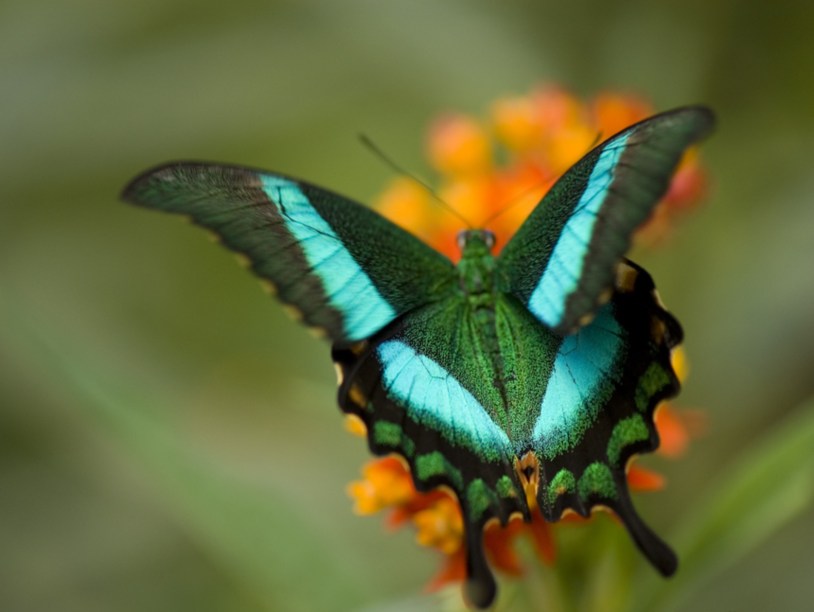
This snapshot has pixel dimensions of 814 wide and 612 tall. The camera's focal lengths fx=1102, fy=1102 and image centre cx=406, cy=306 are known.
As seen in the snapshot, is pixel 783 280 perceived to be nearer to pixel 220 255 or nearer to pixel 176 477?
pixel 176 477

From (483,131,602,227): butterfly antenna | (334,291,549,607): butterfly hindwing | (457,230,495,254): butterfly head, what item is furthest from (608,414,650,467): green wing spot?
(483,131,602,227): butterfly antenna

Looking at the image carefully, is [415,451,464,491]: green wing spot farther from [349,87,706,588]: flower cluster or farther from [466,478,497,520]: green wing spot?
[349,87,706,588]: flower cluster

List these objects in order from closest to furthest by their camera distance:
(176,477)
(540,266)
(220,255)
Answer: (540,266), (176,477), (220,255)

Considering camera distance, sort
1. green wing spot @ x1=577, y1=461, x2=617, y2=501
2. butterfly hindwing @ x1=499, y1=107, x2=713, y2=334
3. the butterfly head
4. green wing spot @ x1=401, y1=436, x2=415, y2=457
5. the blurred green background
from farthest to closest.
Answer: the blurred green background → the butterfly head → green wing spot @ x1=401, y1=436, x2=415, y2=457 → green wing spot @ x1=577, y1=461, x2=617, y2=501 → butterfly hindwing @ x1=499, y1=107, x2=713, y2=334

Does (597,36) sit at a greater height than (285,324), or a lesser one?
greater

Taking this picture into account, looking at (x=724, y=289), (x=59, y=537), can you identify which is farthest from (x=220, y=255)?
(x=724, y=289)
